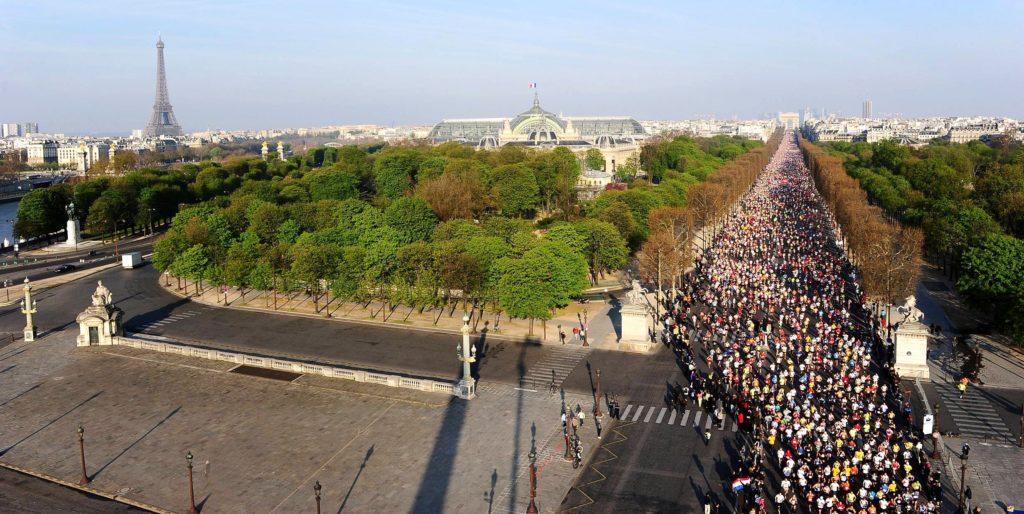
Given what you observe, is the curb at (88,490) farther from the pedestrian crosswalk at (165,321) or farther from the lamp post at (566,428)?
the pedestrian crosswalk at (165,321)

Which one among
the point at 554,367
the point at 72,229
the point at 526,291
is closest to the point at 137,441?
the point at 554,367

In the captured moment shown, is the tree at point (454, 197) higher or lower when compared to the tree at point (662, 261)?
higher

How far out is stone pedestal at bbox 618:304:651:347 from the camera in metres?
48.0

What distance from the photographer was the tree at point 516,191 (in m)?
104

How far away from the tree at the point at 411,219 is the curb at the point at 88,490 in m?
46.2

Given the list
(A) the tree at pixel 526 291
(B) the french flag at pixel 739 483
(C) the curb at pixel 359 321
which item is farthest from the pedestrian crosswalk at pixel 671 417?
(A) the tree at pixel 526 291

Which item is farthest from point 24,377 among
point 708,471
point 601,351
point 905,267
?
point 905,267

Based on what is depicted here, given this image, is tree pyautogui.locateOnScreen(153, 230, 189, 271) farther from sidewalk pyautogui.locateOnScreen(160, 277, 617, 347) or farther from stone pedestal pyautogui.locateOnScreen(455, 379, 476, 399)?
stone pedestal pyautogui.locateOnScreen(455, 379, 476, 399)

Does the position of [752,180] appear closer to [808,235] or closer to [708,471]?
[808,235]

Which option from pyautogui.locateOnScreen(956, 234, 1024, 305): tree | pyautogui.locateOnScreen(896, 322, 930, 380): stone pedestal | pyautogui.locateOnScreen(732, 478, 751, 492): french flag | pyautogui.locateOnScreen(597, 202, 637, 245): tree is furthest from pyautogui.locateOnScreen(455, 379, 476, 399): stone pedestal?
pyautogui.locateOnScreen(597, 202, 637, 245): tree

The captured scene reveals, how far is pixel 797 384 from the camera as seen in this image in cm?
4050

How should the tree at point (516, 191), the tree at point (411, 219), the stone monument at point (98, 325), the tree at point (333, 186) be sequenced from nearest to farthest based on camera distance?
the stone monument at point (98, 325) < the tree at point (411, 219) < the tree at point (516, 191) < the tree at point (333, 186)

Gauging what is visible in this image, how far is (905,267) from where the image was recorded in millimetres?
55375

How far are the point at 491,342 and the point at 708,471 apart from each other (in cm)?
2102
